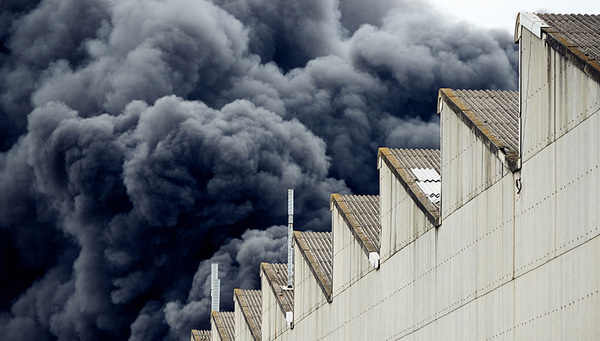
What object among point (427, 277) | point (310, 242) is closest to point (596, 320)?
point (427, 277)

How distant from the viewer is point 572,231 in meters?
12.1

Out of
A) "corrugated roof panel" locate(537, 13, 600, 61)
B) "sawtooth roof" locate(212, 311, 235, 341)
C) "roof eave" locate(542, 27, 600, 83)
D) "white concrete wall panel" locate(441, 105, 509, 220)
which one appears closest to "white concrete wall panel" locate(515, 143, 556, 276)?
"white concrete wall panel" locate(441, 105, 509, 220)

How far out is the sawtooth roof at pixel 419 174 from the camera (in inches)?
718

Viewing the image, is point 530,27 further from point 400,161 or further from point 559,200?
point 400,161

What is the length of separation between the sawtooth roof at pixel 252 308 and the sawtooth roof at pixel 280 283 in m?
2.83

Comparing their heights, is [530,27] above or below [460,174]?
above

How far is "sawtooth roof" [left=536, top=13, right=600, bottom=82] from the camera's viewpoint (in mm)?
12012

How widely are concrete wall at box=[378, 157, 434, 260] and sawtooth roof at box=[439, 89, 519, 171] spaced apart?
282 centimetres

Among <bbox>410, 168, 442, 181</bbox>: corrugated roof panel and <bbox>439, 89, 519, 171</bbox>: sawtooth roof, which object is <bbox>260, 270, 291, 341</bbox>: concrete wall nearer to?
<bbox>410, 168, 442, 181</bbox>: corrugated roof panel

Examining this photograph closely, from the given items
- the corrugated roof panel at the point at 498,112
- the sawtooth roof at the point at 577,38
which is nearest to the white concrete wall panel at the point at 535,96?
the sawtooth roof at the point at 577,38

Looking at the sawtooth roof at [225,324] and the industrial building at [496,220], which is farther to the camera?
the sawtooth roof at [225,324]

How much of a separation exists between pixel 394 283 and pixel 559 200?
7.99 meters

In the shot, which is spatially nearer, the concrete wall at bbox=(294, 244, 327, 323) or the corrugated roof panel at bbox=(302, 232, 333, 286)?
the concrete wall at bbox=(294, 244, 327, 323)

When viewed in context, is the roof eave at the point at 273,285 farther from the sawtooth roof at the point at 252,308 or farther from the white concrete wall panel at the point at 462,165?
the white concrete wall panel at the point at 462,165
